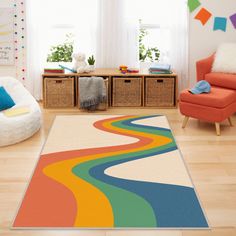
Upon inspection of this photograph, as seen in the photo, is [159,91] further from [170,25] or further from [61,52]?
[61,52]

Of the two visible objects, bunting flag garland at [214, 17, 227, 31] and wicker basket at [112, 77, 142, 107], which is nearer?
wicker basket at [112, 77, 142, 107]

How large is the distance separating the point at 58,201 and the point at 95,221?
40cm

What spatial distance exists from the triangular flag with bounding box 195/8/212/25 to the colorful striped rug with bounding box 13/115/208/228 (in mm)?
1719

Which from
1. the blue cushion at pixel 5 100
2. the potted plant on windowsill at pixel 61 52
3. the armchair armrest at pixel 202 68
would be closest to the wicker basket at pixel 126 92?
the armchair armrest at pixel 202 68

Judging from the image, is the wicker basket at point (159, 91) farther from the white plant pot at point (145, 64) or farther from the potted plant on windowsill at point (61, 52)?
the potted plant on windowsill at point (61, 52)

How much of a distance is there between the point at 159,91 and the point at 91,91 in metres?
0.84

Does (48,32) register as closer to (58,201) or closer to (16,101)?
(16,101)

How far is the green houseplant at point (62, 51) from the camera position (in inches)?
250

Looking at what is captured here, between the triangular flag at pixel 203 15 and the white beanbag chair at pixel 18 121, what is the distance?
2358 mm

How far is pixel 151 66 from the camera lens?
6000 mm

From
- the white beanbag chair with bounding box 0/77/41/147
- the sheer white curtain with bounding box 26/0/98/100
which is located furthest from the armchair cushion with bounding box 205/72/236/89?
the white beanbag chair with bounding box 0/77/41/147

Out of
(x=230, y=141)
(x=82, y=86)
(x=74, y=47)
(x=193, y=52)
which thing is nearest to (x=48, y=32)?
(x=74, y=47)

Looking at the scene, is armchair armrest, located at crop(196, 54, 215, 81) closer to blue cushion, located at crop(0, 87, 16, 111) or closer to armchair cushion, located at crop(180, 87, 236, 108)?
armchair cushion, located at crop(180, 87, 236, 108)

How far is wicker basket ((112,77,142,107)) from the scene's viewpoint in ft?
19.5
